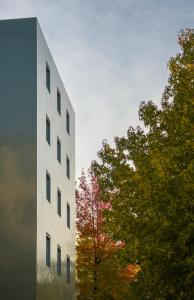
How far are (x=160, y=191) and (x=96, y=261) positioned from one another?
1889 centimetres

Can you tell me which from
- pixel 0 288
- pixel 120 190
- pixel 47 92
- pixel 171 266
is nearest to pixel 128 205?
pixel 120 190

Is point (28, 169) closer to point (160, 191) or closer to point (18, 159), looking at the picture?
point (18, 159)

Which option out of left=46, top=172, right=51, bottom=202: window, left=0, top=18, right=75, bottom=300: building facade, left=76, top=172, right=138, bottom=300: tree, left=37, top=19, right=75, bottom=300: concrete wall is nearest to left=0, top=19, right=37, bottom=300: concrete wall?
left=0, top=18, right=75, bottom=300: building facade

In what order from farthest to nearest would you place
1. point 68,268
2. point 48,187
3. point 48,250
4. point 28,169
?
1. point 68,268
2. point 48,187
3. point 48,250
4. point 28,169

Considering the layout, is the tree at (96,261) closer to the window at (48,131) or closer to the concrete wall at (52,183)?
the concrete wall at (52,183)

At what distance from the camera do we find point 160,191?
66.6 feet

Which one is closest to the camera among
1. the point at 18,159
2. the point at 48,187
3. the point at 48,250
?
the point at 18,159

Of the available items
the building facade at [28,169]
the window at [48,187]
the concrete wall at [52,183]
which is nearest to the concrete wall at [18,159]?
the building facade at [28,169]

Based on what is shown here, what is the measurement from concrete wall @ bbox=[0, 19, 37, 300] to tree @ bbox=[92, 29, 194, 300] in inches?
167

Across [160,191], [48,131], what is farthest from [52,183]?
[160,191]

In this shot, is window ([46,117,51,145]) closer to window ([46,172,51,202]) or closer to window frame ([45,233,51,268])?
window ([46,172,51,202])

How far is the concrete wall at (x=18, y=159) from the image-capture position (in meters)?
25.5

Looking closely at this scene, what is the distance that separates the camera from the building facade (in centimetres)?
2572

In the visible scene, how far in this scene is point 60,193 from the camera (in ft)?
110
